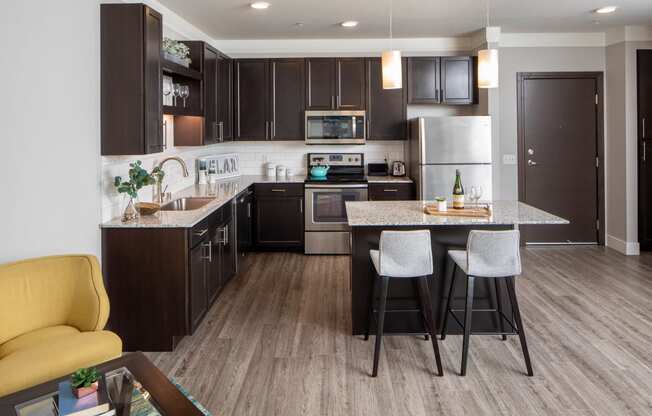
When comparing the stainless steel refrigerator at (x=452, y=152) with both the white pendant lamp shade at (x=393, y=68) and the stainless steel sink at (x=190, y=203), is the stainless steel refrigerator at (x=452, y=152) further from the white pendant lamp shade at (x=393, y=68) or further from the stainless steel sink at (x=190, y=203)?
the stainless steel sink at (x=190, y=203)

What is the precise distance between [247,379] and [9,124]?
185 cm

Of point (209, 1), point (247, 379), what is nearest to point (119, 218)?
point (247, 379)

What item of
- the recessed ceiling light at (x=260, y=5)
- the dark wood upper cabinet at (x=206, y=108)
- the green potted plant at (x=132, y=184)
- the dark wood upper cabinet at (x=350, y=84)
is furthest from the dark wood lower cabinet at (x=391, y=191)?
the green potted plant at (x=132, y=184)

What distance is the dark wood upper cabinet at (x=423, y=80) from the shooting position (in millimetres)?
→ 6746

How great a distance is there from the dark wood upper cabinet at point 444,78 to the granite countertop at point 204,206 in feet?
5.91

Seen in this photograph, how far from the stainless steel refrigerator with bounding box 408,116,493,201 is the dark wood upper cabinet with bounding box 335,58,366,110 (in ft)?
3.14

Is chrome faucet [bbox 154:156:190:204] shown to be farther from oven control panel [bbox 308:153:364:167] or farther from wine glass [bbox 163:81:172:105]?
oven control panel [bbox 308:153:364:167]

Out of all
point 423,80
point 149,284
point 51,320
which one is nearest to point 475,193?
point 149,284

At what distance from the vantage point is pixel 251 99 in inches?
271

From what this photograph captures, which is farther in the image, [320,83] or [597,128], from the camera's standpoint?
[597,128]

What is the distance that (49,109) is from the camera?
3256 mm

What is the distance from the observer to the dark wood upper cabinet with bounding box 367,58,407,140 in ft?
22.4

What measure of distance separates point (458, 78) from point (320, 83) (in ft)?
5.30

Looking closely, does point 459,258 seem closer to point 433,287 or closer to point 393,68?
point 433,287
